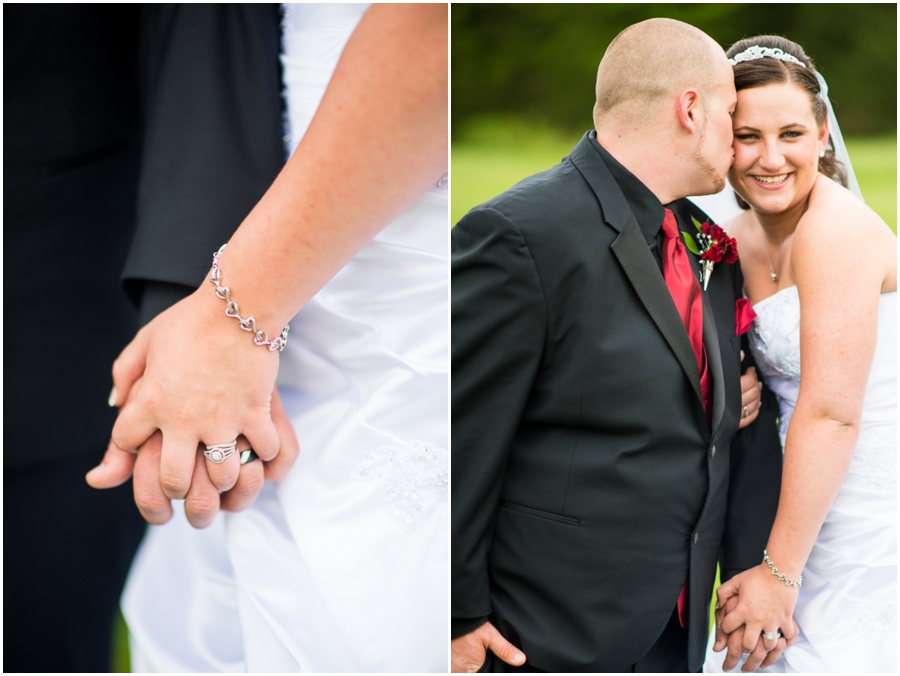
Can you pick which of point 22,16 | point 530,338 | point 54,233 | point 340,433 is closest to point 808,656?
point 530,338

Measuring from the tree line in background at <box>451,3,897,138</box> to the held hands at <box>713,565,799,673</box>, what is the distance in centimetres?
110

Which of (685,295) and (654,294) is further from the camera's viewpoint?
(685,295)

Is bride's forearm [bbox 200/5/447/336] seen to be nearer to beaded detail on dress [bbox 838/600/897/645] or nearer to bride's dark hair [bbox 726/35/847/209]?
bride's dark hair [bbox 726/35/847/209]

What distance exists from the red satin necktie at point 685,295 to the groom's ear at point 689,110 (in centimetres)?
18

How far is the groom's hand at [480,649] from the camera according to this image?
4.57ft

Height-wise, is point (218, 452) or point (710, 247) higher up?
point (710, 247)

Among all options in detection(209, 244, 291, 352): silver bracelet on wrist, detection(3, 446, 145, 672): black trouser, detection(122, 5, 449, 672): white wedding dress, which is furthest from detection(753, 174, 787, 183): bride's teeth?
detection(3, 446, 145, 672): black trouser

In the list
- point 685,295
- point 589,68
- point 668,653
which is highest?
point 589,68

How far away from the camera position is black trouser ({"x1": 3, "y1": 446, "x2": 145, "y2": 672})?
168 cm

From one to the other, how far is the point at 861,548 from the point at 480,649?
0.90 meters

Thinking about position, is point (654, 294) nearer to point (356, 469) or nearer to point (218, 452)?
point (356, 469)

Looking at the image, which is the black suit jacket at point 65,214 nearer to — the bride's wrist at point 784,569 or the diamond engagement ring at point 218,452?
the diamond engagement ring at point 218,452

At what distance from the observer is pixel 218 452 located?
107cm

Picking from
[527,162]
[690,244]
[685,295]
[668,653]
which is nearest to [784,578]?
[668,653]
